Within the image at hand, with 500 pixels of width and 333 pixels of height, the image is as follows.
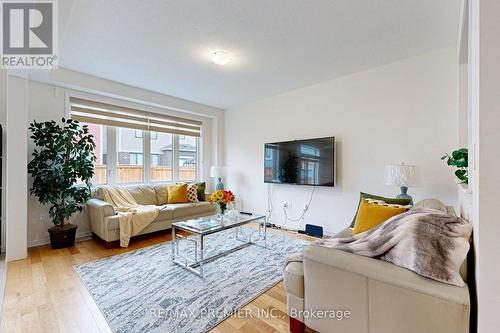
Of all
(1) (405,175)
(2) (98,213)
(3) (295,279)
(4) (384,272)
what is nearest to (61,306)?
(2) (98,213)

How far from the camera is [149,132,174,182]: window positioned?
4766 mm

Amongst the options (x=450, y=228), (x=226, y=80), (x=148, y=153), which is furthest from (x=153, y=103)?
(x=450, y=228)

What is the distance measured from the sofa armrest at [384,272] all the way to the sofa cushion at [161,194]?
3589 mm

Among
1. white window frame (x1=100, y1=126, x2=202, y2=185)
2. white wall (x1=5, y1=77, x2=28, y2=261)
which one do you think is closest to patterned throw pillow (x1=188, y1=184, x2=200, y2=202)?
white window frame (x1=100, y1=126, x2=202, y2=185)

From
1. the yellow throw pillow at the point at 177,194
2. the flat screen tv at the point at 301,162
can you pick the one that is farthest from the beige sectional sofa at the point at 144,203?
the flat screen tv at the point at 301,162

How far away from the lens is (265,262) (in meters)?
2.80

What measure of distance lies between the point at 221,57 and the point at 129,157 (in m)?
2.68

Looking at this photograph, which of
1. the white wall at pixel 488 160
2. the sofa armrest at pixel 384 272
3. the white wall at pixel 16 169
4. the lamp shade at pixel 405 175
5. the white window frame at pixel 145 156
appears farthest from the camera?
the white window frame at pixel 145 156

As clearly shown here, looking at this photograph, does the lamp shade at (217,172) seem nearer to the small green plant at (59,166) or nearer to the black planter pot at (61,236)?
the small green plant at (59,166)

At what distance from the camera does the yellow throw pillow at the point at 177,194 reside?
4.46m

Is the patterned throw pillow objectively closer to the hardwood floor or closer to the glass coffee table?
the glass coffee table

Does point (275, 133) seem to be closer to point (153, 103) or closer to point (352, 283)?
point (153, 103)

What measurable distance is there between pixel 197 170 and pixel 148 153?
1.26m

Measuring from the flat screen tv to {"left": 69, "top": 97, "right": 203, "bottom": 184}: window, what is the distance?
6.17ft
